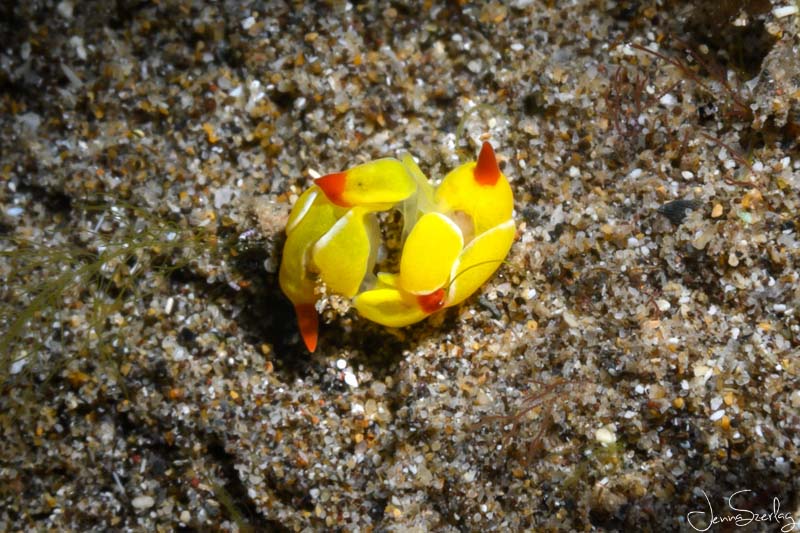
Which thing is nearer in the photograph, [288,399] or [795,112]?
[795,112]

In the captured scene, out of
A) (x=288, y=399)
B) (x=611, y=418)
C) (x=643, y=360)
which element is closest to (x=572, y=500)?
(x=611, y=418)

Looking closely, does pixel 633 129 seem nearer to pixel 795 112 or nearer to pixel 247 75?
pixel 795 112

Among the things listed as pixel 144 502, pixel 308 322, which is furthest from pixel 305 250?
pixel 144 502

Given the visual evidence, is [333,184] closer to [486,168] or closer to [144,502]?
[486,168]

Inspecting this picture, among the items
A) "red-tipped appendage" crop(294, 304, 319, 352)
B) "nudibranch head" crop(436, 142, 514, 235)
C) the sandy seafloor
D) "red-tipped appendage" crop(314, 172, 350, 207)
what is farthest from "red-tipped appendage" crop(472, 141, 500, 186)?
"red-tipped appendage" crop(294, 304, 319, 352)

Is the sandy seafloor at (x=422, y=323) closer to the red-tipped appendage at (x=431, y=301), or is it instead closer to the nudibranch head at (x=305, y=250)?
the nudibranch head at (x=305, y=250)

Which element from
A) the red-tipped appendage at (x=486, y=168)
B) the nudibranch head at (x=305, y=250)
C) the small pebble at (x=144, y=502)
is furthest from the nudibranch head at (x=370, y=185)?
A: the small pebble at (x=144, y=502)
